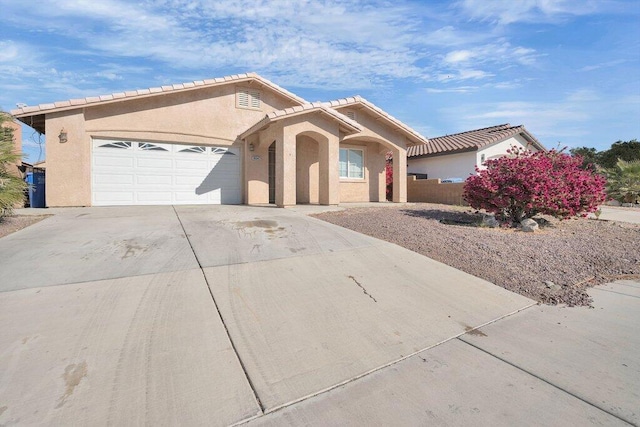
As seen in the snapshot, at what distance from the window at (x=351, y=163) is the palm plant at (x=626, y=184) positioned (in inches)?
519

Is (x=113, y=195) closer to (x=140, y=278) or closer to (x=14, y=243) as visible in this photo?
(x=14, y=243)

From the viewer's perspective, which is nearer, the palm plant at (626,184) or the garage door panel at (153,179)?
the garage door panel at (153,179)

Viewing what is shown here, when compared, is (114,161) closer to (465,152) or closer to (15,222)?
(15,222)

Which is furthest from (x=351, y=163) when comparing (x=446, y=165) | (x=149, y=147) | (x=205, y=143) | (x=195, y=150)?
(x=149, y=147)

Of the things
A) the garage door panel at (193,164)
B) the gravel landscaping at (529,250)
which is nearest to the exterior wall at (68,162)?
the garage door panel at (193,164)

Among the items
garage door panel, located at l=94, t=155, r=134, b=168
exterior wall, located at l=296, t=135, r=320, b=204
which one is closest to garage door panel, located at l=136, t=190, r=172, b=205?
garage door panel, located at l=94, t=155, r=134, b=168

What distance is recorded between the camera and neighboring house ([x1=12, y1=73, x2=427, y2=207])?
11375 mm

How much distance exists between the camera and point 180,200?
13.1 m

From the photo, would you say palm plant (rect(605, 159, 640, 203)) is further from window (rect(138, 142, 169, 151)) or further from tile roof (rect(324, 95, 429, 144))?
window (rect(138, 142, 169, 151))

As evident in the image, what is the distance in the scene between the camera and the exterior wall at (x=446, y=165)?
18.7 m

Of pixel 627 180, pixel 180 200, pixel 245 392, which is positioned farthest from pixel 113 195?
pixel 627 180

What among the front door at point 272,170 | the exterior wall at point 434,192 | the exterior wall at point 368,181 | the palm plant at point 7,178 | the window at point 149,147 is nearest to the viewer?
the palm plant at point 7,178

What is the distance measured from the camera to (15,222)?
26.1 feet

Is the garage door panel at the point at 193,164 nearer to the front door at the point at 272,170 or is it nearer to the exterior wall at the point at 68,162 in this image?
the front door at the point at 272,170
